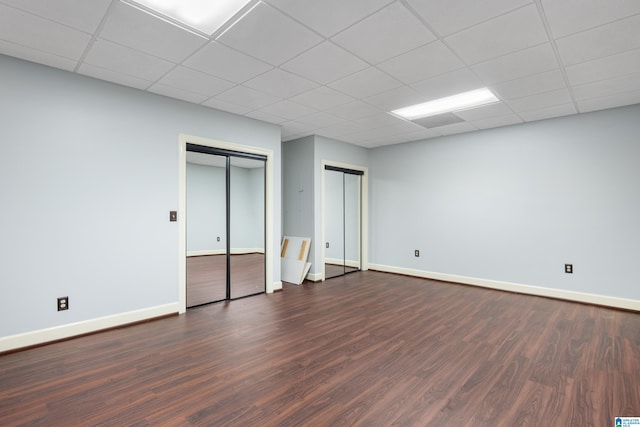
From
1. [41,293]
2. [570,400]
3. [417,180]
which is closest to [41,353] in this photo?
[41,293]

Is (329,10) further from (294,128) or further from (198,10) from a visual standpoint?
(294,128)

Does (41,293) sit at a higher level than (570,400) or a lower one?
higher

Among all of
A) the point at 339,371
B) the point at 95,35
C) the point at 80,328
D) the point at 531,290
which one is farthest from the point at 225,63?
the point at 531,290

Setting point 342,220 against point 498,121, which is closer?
point 498,121

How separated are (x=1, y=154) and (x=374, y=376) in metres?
3.72

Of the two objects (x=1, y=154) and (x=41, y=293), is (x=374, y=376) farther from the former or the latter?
(x=1, y=154)

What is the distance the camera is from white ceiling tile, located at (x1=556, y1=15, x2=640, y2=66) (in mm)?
2295

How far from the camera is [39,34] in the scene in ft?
7.83

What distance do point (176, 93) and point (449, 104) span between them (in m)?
3.48

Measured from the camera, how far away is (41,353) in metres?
2.73

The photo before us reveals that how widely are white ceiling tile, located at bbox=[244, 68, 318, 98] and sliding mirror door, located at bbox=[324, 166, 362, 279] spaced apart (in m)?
2.51

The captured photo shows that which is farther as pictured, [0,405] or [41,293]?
[41,293]

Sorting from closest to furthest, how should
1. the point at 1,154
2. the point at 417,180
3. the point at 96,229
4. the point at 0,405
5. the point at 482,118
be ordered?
the point at 0,405
the point at 1,154
the point at 96,229
the point at 482,118
the point at 417,180

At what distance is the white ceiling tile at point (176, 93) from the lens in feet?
11.2
